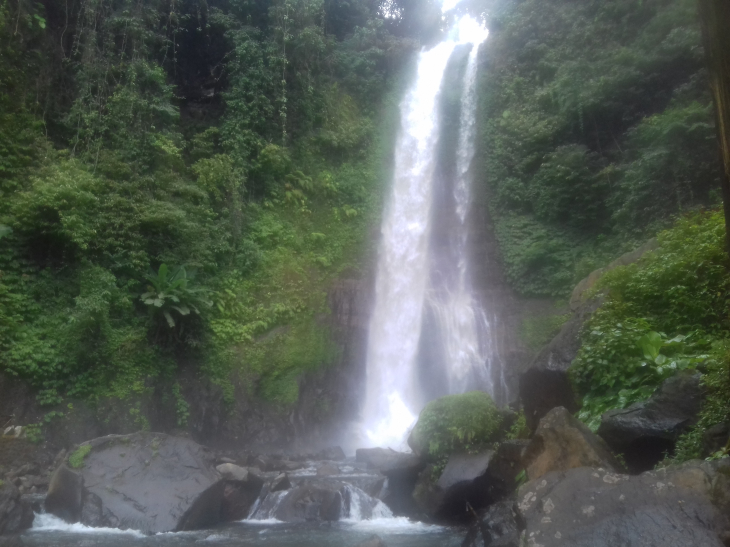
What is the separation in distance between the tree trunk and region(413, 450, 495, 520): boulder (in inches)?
217

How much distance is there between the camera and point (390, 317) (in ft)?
54.7

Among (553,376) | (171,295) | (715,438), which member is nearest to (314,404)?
(171,295)

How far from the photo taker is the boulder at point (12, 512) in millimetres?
7758

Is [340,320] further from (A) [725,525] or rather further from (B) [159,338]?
(A) [725,525]

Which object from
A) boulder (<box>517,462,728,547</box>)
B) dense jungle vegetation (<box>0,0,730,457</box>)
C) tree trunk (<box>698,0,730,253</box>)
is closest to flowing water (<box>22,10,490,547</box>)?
dense jungle vegetation (<box>0,0,730,457</box>)

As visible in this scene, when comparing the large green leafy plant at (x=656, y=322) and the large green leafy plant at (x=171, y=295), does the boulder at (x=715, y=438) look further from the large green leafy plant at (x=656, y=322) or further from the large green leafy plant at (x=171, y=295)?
the large green leafy plant at (x=171, y=295)

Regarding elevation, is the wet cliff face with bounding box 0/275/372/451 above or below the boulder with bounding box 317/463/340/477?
above

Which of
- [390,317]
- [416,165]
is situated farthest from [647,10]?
[390,317]

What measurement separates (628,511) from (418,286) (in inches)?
536

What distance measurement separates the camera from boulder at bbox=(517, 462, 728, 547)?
3.42m

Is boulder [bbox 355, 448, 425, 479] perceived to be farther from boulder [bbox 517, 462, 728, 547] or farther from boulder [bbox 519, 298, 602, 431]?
boulder [bbox 517, 462, 728, 547]

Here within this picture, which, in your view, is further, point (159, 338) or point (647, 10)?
point (647, 10)

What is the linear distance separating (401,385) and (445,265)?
4286 mm

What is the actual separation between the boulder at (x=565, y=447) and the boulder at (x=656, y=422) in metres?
0.24
